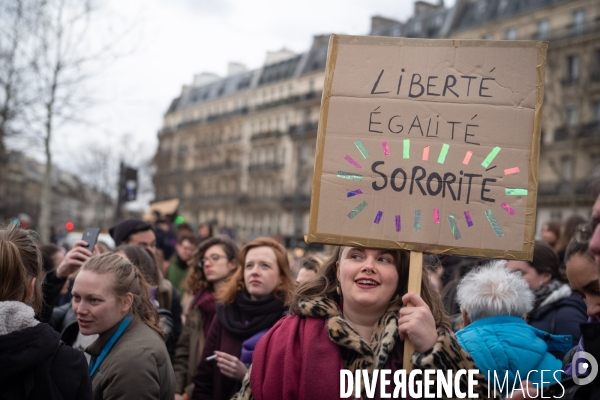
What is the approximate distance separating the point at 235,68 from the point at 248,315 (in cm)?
6863

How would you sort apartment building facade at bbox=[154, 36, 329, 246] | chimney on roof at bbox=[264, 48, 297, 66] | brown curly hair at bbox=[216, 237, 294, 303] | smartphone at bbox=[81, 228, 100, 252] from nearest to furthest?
smartphone at bbox=[81, 228, 100, 252] < brown curly hair at bbox=[216, 237, 294, 303] < apartment building facade at bbox=[154, 36, 329, 246] < chimney on roof at bbox=[264, 48, 297, 66]

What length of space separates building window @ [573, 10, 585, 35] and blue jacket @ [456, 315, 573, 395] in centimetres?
3703

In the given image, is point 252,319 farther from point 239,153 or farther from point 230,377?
point 239,153

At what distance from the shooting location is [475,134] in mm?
3139

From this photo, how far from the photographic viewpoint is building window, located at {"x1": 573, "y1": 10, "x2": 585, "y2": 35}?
3684 centimetres

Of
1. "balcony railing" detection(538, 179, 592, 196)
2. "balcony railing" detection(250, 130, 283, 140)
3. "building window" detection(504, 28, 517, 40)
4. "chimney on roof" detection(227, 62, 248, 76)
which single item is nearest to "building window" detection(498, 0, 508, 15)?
"building window" detection(504, 28, 517, 40)

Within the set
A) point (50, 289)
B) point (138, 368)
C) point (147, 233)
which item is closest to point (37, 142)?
point (147, 233)

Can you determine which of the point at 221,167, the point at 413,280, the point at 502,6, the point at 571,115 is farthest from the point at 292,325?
the point at 221,167

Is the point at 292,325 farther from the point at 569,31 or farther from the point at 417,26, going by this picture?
the point at 417,26

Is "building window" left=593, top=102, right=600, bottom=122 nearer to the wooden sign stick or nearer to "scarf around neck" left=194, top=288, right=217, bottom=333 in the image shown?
"scarf around neck" left=194, top=288, right=217, bottom=333

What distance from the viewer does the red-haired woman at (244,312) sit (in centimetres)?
482

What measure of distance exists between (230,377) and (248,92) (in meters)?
63.3

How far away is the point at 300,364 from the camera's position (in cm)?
301

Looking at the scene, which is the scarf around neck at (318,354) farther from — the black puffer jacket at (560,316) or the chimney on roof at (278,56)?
the chimney on roof at (278,56)
